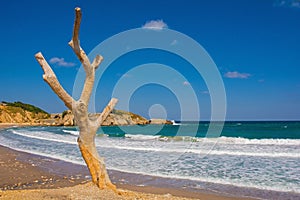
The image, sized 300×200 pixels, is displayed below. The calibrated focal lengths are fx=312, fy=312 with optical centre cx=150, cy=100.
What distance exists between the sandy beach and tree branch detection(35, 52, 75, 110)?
1822 millimetres

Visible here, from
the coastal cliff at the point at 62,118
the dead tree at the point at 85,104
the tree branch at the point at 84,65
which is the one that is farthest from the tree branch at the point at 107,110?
the coastal cliff at the point at 62,118

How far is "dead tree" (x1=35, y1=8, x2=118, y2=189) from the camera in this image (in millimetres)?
6125

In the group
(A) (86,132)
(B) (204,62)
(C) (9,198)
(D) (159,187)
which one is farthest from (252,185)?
(C) (9,198)

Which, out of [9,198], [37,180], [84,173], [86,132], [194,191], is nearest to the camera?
[9,198]

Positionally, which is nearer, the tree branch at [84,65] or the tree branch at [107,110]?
the tree branch at [84,65]

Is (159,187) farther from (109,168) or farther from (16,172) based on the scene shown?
(16,172)

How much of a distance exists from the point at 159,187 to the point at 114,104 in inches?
121

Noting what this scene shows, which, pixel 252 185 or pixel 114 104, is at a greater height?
pixel 114 104

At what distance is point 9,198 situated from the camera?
571 cm

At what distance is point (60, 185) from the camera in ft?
30.4

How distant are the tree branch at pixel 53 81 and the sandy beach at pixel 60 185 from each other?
182 cm

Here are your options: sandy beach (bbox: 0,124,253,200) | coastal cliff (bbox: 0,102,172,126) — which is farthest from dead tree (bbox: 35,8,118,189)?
coastal cliff (bbox: 0,102,172,126)

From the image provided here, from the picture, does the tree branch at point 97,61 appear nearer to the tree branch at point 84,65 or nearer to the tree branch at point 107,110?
the tree branch at point 84,65

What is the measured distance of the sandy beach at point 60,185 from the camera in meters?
6.09
